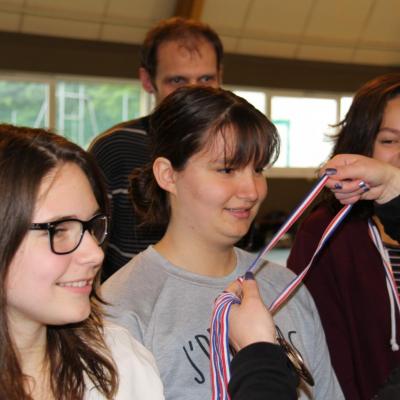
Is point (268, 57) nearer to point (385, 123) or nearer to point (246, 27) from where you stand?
point (246, 27)

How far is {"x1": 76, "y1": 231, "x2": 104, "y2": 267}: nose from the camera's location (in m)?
1.52

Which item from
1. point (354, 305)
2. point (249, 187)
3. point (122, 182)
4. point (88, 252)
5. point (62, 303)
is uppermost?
point (249, 187)

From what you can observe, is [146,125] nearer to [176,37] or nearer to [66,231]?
[176,37]

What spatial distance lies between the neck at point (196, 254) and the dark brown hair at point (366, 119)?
A: 69cm

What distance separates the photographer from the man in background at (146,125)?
9.77ft

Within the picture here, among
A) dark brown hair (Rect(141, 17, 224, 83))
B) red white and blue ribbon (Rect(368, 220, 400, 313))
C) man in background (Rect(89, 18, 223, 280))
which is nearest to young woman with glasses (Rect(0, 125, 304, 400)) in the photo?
red white and blue ribbon (Rect(368, 220, 400, 313))

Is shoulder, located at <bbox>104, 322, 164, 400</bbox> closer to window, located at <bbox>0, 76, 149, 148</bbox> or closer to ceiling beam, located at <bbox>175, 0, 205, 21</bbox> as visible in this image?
ceiling beam, located at <bbox>175, 0, 205, 21</bbox>

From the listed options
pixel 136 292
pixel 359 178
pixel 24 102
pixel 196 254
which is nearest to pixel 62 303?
pixel 136 292

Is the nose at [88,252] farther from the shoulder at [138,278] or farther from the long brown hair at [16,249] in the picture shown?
the shoulder at [138,278]

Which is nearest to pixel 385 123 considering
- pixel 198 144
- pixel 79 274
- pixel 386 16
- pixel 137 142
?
pixel 198 144

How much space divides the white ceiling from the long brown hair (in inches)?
327

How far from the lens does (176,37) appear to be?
3277 mm

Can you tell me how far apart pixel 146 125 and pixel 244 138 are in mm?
1206

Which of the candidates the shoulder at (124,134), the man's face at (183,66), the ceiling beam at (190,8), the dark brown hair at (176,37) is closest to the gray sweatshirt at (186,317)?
the shoulder at (124,134)
